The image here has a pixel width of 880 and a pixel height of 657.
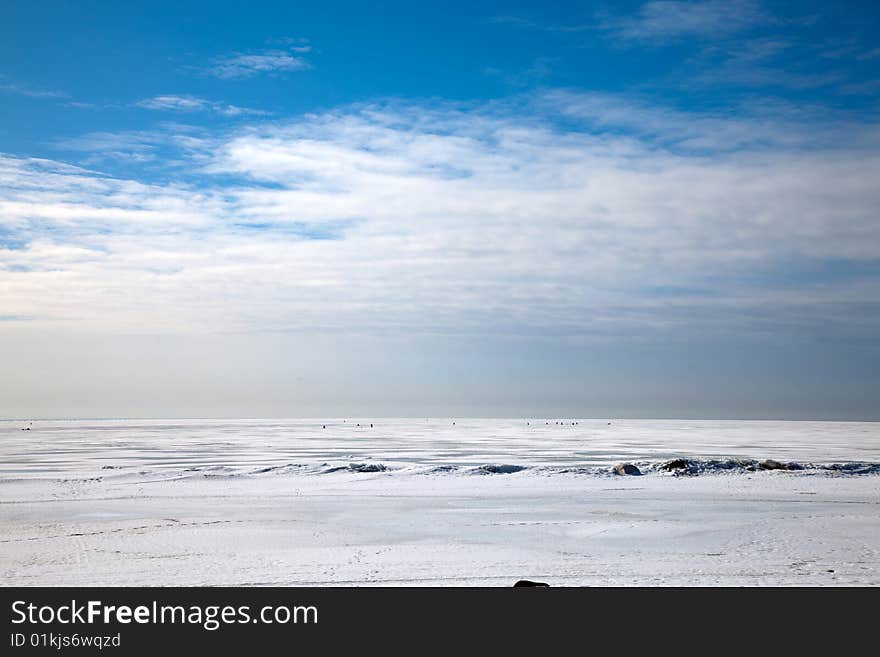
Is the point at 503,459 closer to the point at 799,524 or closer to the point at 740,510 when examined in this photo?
the point at 740,510

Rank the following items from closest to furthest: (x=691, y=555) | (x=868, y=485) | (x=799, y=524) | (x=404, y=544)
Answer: (x=691, y=555) → (x=404, y=544) → (x=799, y=524) → (x=868, y=485)

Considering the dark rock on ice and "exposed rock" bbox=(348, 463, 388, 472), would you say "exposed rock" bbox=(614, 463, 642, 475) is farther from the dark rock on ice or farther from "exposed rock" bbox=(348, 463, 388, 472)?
"exposed rock" bbox=(348, 463, 388, 472)

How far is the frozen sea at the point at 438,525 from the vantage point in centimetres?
1162

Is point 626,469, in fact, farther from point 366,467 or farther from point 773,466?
point 366,467

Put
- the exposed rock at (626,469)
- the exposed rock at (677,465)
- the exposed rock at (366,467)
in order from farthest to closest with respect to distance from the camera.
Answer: the exposed rock at (366,467) → the exposed rock at (677,465) → the exposed rock at (626,469)

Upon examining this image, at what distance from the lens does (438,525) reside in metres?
16.3

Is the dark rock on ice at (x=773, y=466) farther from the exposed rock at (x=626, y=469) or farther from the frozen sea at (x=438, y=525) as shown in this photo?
the exposed rock at (x=626, y=469)

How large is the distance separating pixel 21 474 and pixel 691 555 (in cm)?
2423

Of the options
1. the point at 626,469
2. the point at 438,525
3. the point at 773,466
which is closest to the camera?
the point at 438,525

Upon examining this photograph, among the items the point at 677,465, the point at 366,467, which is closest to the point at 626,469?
the point at 677,465

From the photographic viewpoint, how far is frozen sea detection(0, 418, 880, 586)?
38.1 feet

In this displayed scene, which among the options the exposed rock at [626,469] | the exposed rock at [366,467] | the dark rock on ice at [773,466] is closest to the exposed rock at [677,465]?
the exposed rock at [626,469]
